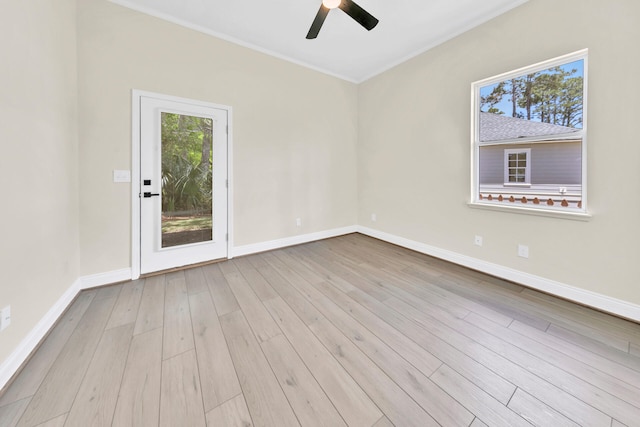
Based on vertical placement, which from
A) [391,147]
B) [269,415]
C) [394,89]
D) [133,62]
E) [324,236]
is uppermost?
[394,89]

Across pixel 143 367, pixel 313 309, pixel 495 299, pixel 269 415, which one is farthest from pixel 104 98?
pixel 495 299

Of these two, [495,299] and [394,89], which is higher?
[394,89]

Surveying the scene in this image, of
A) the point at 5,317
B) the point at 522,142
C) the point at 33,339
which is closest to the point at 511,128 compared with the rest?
the point at 522,142

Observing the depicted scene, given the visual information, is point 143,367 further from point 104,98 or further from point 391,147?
point 391,147

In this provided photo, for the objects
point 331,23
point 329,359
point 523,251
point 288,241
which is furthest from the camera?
point 288,241

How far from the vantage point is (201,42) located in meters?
2.90

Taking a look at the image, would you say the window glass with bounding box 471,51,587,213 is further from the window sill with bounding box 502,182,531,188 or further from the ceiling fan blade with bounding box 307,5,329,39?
the ceiling fan blade with bounding box 307,5,329,39

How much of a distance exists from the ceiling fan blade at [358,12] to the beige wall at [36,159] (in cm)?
223

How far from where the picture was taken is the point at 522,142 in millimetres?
2518

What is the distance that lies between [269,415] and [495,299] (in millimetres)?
2184

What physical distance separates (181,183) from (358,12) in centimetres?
258

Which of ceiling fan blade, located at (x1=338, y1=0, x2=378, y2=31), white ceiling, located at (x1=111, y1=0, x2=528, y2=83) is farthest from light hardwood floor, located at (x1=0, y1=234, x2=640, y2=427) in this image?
white ceiling, located at (x1=111, y1=0, x2=528, y2=83)

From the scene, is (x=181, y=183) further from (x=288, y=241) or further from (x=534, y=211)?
(x=534, y=211)

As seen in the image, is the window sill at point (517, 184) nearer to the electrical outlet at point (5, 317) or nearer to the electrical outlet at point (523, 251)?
the electrical outlet at point (523, 251)
